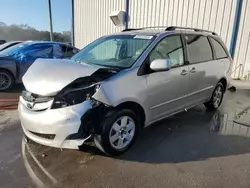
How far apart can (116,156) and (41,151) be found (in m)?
1.07

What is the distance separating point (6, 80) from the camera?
7.00 m

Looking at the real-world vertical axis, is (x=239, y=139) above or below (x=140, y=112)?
below

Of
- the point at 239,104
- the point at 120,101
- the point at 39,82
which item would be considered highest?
the point at 39,82

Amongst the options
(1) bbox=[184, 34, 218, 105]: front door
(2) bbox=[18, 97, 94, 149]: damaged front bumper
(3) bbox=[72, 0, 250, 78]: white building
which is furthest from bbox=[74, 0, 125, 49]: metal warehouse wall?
(2) bbox=[18, 97, 94, 149]: damaged front bumper

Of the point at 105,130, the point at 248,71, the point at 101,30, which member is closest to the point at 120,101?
the point at 105,130

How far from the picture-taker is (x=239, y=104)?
5.97m

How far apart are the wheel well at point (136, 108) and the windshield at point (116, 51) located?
20.9 inches

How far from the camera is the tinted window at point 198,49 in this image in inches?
165

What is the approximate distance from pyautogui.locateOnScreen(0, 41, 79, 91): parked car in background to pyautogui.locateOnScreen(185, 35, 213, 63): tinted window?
4912mm

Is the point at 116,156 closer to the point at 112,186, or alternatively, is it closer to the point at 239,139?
the point at 112,186

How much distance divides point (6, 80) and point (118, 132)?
5.30m

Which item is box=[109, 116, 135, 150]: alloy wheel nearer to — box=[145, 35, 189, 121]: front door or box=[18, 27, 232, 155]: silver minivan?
box=[18, 27, 232, 155]: silver minivan

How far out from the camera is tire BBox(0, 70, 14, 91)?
694cm

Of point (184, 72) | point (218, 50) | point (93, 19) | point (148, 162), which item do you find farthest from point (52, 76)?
point (93, 19)
